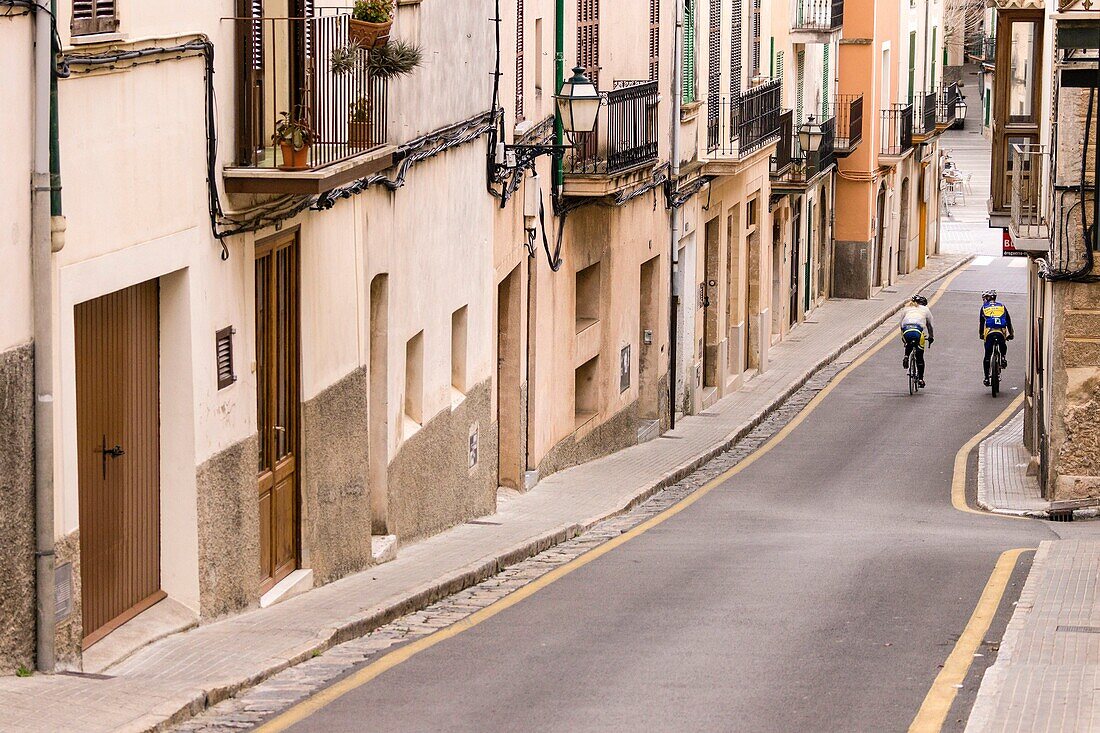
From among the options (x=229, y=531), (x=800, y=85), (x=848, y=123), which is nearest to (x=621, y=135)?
(x=229, y=531)

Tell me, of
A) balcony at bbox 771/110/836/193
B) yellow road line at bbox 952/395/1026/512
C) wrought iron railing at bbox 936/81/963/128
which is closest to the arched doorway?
wrought iron railing at bbox 936/81/963/128

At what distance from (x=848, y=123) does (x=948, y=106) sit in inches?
557

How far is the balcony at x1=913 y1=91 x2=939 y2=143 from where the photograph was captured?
51219 mm

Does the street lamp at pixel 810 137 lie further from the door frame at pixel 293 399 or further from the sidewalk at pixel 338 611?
the door frame at pixel 293 399

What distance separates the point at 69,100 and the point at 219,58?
2195 millimetres

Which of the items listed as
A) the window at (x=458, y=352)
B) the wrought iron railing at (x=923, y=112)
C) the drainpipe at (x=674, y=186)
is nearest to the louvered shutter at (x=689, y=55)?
the drainpipe at (x=674, y=186)

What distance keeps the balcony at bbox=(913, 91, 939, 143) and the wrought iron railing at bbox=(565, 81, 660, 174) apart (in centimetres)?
2921

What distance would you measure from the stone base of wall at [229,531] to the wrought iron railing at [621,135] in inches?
409

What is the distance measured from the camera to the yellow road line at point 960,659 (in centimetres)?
867

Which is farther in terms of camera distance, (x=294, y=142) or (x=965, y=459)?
(x=965, y=459)

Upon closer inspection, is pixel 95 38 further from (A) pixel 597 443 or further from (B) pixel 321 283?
(A) pixel 597 443

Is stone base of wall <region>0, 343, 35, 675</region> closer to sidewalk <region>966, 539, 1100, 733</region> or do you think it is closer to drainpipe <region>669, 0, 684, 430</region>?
sidewalk <region>966, 539, 1100, 733</region>

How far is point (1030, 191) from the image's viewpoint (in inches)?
802

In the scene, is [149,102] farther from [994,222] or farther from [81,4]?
[994,222]
